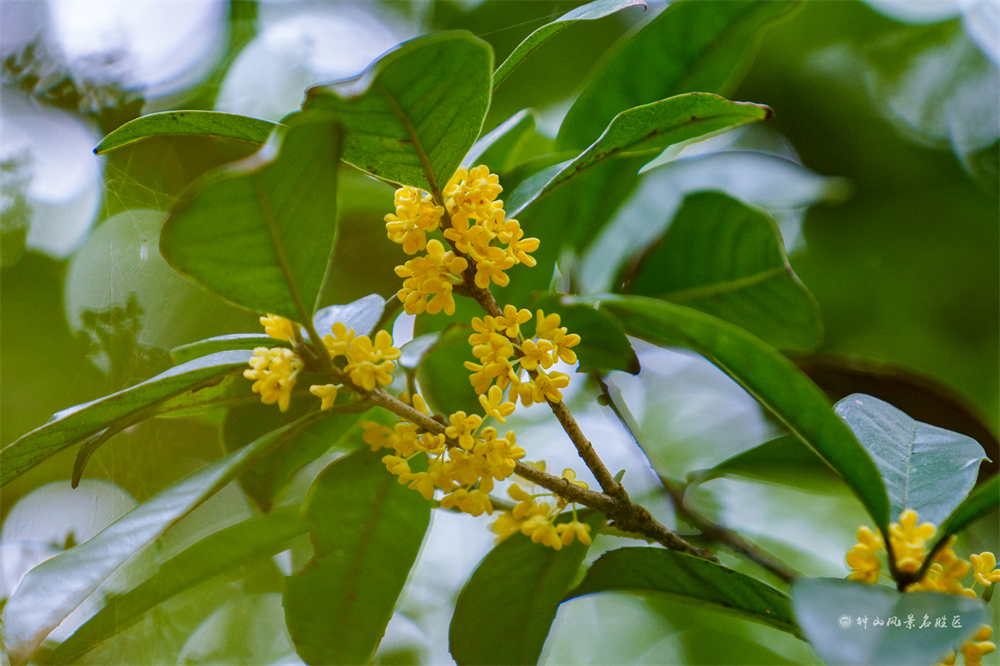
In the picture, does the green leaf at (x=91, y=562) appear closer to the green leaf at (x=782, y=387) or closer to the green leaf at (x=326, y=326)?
the green leaf at (x=326, y=326)

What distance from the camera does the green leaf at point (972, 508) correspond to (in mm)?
536

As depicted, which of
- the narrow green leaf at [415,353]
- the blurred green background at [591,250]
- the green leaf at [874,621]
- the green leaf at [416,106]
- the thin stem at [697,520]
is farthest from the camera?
the blurred green background at [591,250]

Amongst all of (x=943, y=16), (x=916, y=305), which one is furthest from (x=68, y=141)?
(x=943, y=16)

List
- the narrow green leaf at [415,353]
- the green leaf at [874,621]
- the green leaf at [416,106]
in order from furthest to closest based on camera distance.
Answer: the narrow green leaf at [415,353]
the green leaf at [416,106]
the green leaf at [874,621]

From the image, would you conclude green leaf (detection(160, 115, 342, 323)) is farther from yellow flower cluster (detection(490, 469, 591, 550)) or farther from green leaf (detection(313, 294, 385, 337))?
yellow flower cluster (detection(490, 469, 591, 550))

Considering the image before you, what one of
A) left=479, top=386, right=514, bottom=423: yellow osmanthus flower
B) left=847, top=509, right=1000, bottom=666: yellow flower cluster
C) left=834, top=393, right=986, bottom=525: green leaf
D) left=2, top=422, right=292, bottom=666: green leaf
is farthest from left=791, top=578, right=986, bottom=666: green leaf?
left=2, top=422, right=292, bottom=666: green leaf

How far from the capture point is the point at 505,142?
0.95 metres

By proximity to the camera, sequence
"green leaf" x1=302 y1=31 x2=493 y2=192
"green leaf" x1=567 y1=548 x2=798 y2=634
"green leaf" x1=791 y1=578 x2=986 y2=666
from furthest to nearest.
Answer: "green leaf" x1=567 y1=548 x2=798 y2=634 → "green leaf" x1=302 y1=31 x2=493 y2=192 → "green leaf" x1=791 y1=578 x2=986 y2=666

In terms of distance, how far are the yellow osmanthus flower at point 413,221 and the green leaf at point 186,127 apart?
165 millimetres

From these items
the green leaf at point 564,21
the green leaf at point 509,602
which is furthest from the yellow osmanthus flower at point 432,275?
the green leaf at point 509,602

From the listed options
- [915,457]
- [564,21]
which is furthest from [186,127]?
[915,457]

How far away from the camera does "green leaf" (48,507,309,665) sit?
0.66 m

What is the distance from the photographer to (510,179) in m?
0.86

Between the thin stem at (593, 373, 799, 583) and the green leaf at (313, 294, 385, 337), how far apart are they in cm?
42
